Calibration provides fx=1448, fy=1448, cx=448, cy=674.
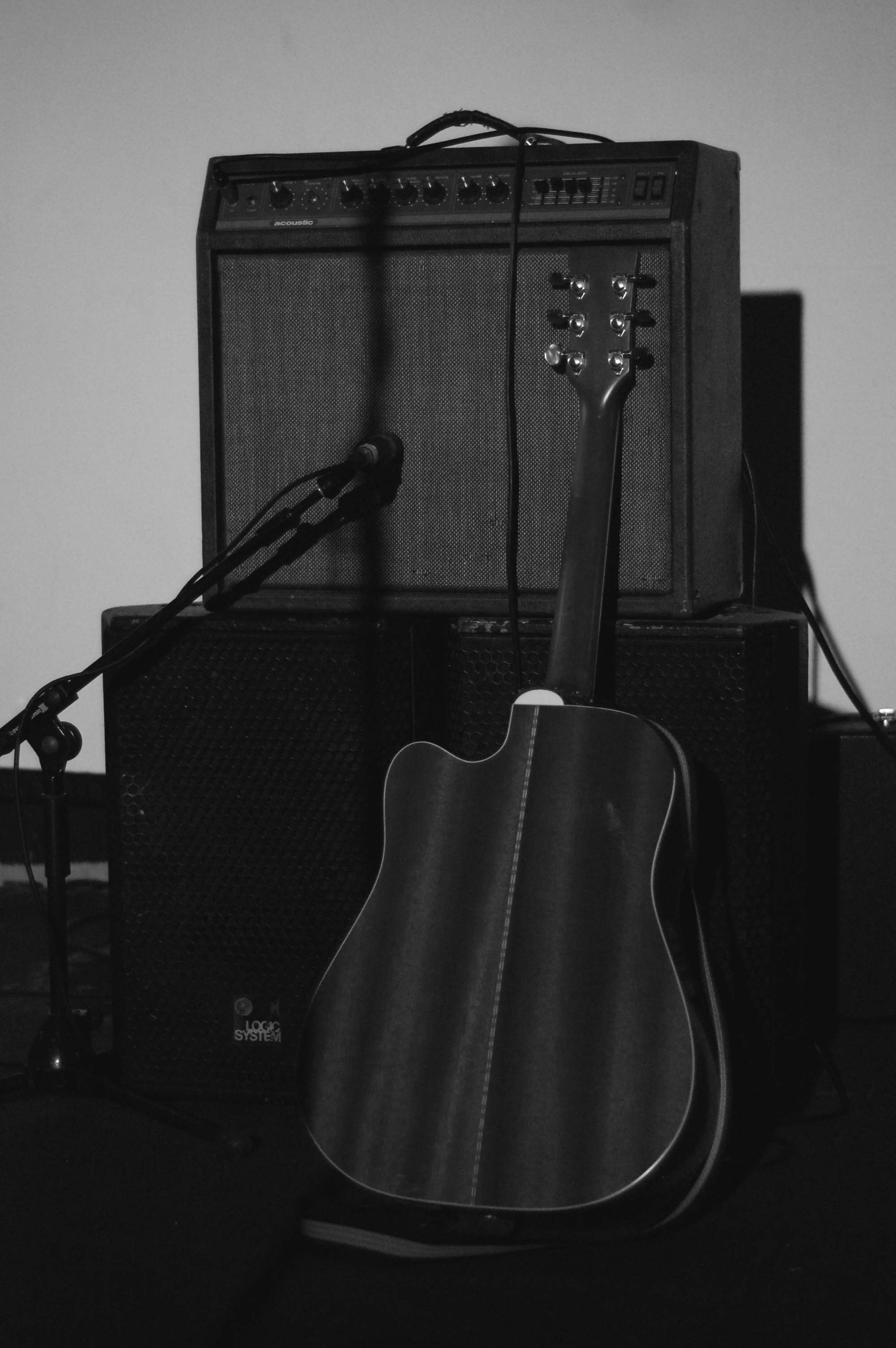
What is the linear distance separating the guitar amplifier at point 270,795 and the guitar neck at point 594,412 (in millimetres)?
95

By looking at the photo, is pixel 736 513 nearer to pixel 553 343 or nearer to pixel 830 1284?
pixel 553 343

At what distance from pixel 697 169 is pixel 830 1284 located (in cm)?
99

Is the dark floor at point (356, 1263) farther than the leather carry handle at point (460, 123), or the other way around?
the leather carry handle at point (460, 123)

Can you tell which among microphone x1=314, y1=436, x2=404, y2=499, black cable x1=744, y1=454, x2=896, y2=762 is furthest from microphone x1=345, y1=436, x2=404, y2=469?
black cable x1=744, y1=454, x2=896, y2=762

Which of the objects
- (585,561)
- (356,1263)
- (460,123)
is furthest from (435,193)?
(356,1263)

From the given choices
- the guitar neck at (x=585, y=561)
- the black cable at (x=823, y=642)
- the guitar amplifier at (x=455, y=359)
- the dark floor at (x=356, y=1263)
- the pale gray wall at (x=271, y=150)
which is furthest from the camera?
the pale gray wall at (x=271, y=150)

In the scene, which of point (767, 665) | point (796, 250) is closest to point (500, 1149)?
point (767, 665)

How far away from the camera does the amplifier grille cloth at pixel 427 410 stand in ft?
4.61

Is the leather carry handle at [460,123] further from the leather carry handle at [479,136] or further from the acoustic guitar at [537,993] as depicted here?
the acoustic guitar at [537,993]

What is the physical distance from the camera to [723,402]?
148 cm

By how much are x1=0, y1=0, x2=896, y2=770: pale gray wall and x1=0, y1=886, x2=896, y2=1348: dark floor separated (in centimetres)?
86

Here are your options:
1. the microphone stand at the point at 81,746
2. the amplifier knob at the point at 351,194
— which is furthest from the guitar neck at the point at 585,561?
the amplifier knob at the point at 351,194

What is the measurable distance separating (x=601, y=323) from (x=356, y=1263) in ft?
2.83

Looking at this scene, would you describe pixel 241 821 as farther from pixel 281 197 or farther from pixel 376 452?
pixel 281 197
